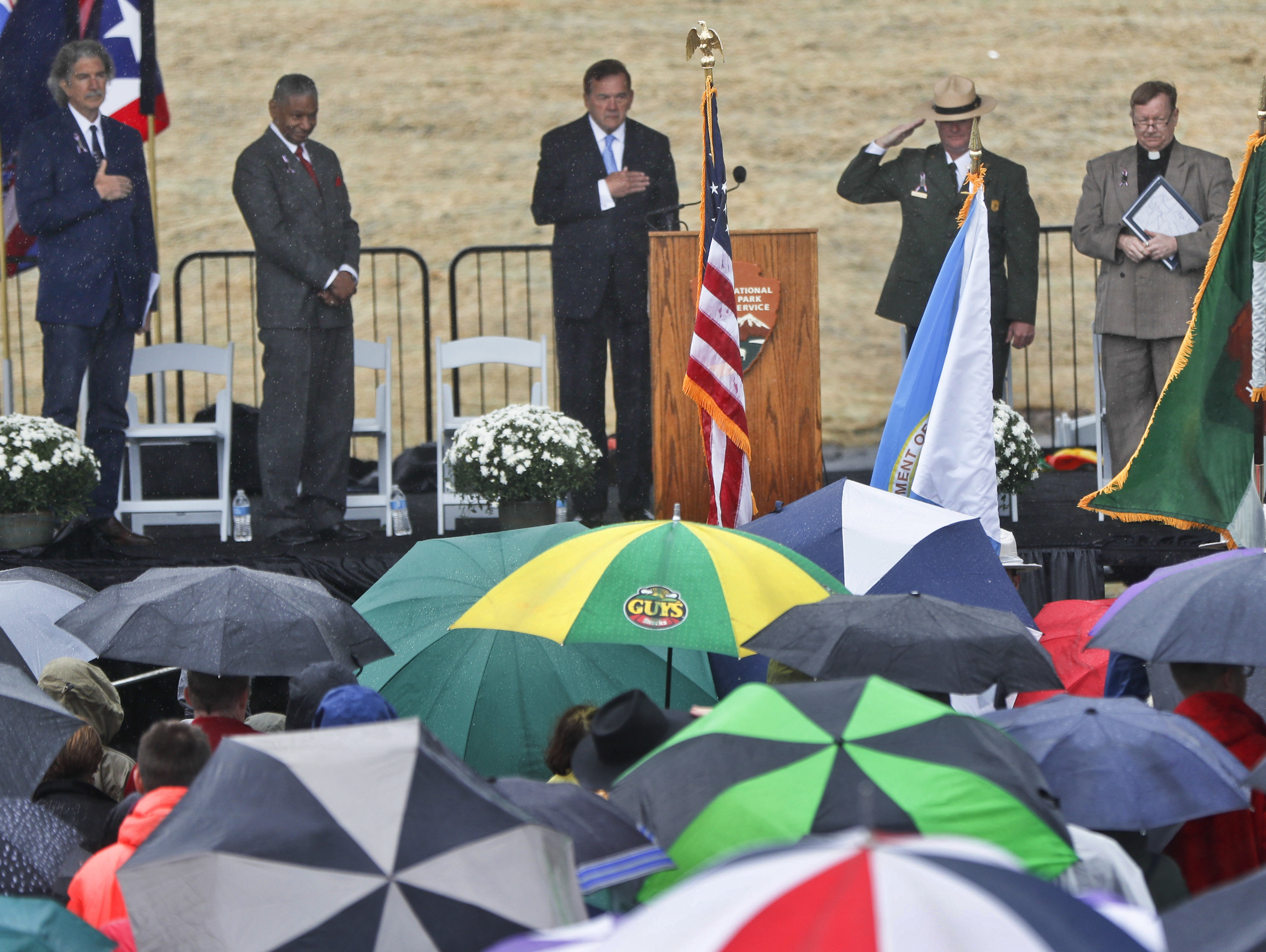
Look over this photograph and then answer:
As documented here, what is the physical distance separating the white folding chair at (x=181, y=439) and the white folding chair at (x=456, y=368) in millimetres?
1033

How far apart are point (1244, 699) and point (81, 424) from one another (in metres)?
7.15

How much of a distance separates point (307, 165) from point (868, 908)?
21.9 feet

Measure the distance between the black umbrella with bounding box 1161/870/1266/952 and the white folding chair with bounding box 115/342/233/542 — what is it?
6.56 meters

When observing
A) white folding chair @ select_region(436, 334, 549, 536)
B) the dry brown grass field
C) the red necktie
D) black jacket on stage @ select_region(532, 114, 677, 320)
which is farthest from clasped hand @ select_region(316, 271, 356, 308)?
the dry brown grass field

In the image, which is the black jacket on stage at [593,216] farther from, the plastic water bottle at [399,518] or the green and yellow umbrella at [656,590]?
the green and yellow umbrella at [656,590]

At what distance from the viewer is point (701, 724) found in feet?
8.67

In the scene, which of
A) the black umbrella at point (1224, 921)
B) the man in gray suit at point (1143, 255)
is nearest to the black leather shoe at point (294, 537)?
the man in gray suit at point (1143, 255)

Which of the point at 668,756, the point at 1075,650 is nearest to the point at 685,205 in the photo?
→ the point at 1075,650

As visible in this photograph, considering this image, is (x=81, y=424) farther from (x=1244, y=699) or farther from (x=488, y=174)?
(x=1244, y=699)

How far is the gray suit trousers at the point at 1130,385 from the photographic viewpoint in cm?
773

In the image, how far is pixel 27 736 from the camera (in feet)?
10.8

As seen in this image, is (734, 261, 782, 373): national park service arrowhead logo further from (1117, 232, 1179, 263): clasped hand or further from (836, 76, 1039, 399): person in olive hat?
(1117, 232, 1179, 263): clasped hand

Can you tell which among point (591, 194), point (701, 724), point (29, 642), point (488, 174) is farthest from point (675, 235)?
point (488, 174)

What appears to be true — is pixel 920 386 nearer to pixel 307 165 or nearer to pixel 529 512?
pixel 529 512
